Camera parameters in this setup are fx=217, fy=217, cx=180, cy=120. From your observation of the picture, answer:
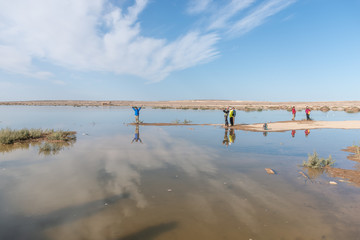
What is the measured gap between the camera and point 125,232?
417 centimetres

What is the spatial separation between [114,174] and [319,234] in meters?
5.81

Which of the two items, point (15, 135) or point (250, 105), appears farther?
point (250, 105)

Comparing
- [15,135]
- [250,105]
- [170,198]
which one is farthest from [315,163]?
[250,105]

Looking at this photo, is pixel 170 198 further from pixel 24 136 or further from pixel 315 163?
pixel 24 136

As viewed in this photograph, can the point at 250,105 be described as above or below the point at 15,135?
above

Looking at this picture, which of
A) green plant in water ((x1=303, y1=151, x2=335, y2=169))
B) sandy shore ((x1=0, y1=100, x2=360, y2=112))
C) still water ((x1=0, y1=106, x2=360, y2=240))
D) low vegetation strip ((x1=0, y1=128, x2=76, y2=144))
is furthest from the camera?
sandy shore ((x1=0, y1=100, x2=360, y2=112))

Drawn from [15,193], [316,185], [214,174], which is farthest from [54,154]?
[316,185]

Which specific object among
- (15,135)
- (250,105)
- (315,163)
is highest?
(250,105)

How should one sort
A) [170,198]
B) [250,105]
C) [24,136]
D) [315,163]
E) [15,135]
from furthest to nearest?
[250,105] < [24,136] < [15,135] < [315,163] < [170,198]

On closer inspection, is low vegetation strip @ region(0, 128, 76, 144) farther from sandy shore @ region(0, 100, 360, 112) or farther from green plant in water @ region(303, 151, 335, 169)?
sandy shore @ region(0, 100, 360, 112)

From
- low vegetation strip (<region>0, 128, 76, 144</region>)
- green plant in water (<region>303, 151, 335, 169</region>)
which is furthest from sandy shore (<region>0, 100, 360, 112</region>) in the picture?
low vegetation strip (<region>0, 128, 76, 144</region>)

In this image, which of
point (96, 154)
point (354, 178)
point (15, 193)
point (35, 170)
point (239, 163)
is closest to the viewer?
point (15, 193)

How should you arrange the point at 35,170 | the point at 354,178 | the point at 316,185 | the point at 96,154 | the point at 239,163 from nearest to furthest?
the point at 316,185 < the point at 354,178 < the point at 35,170 < the point at 239,163 < the point at 96,154

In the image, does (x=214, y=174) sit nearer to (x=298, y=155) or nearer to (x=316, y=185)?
(x=316, y=185)
